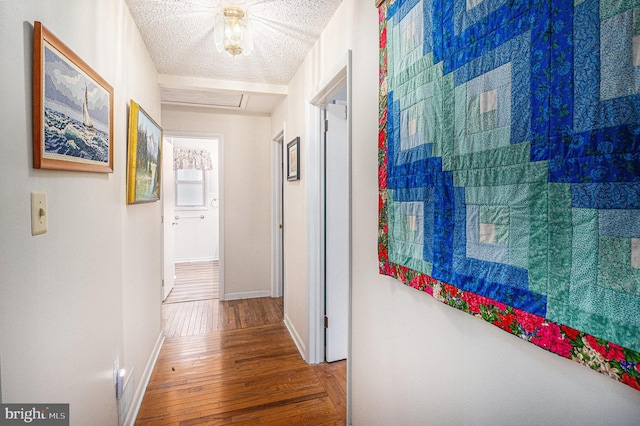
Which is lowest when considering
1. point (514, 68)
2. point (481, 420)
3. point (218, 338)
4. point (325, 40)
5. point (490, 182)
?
point (218, 338)

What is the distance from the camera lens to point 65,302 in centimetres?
116

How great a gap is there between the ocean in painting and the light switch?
14cm

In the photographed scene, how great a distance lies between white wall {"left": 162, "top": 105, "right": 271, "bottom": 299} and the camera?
13.3ft

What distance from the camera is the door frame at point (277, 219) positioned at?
4.07 meters

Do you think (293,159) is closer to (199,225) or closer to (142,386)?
(142,386)

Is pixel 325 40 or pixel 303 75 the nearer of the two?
pixel 325 40

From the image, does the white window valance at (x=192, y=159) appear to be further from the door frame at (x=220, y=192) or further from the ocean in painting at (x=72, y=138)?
the ocean in painting at (x=72, y=138)

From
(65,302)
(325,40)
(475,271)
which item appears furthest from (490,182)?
(325,40)

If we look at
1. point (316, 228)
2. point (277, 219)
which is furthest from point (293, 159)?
point (277, 219)

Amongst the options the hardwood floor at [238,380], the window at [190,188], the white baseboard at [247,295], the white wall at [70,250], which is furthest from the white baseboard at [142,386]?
the window at [190,188]

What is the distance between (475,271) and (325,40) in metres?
1.78

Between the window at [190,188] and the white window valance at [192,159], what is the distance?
0.09 m

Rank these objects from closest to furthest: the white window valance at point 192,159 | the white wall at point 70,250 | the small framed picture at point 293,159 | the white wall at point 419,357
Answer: the white wall at point 419,357 → the white wall at point 70,250 → the small framed picture at point 293,159 → the white window valance at point 192,159

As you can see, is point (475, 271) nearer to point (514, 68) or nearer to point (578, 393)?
point (578, 393)
